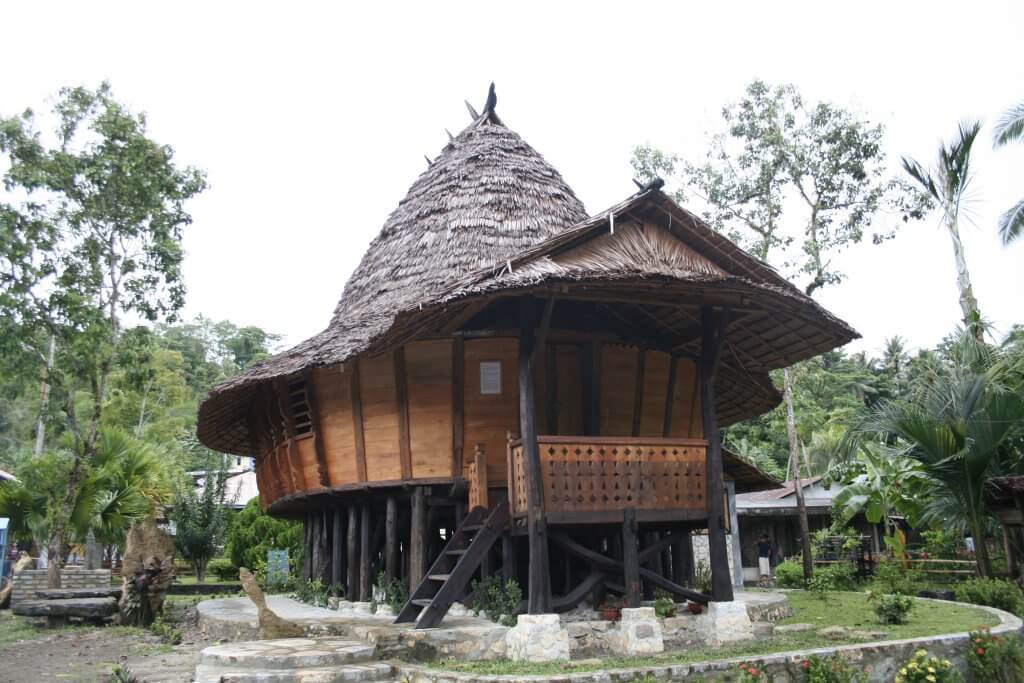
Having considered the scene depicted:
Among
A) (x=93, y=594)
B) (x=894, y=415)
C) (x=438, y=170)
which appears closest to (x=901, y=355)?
(x=894, y=415)

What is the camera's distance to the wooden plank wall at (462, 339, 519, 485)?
1101 cm

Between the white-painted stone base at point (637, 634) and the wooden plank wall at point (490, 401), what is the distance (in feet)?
9.38

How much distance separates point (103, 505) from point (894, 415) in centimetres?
1485

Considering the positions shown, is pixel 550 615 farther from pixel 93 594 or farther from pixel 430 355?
pixel 93 594

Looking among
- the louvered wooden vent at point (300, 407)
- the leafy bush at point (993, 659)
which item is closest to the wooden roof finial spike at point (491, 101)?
the louvered wooden vent at point (300, 407)

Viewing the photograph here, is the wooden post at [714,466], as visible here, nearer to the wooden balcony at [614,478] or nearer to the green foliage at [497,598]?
the wooden balcony at [614,478]

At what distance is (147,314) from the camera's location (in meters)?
18.0

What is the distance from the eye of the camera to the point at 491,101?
15797mm

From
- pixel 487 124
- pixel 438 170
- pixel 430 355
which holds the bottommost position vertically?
pixel 430 355

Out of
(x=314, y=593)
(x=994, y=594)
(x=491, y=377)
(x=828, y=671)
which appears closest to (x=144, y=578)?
(x=314, y=593)

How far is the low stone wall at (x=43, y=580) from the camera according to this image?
1688 centimetres

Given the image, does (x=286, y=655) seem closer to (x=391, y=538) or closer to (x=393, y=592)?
(x=393, y=592)

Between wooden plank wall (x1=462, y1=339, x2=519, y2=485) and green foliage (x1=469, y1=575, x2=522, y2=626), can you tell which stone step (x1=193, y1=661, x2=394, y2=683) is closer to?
green foliage (x1=469, y1=575, x2=522, y2=626)

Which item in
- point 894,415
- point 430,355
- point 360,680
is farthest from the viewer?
point 894,415
